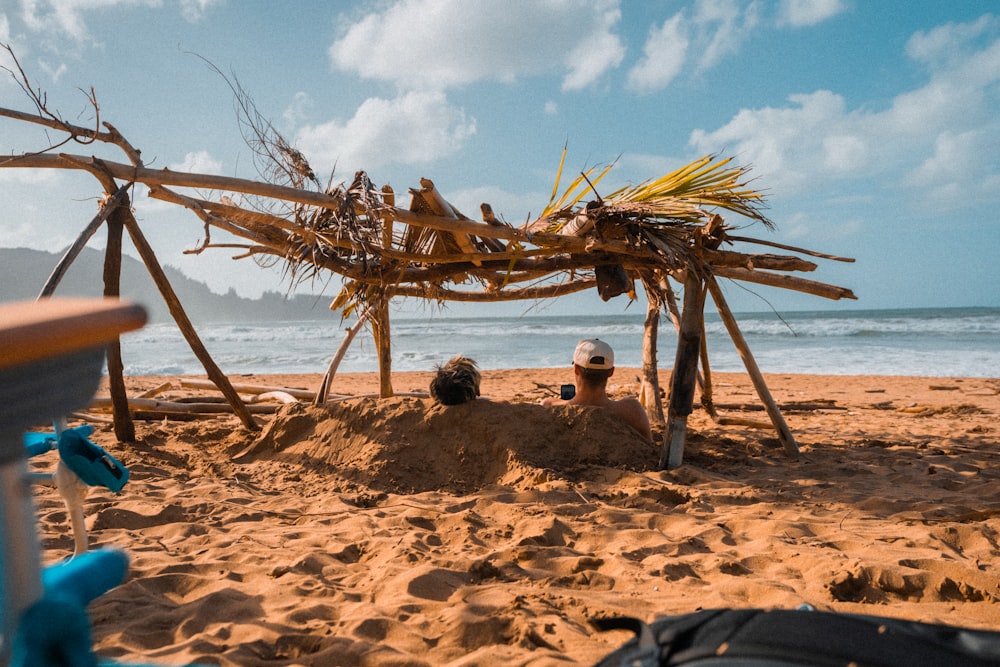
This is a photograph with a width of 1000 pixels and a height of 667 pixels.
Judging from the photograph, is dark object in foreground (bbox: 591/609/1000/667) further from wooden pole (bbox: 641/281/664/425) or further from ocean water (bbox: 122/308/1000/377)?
ocean water (bbox: 122/308/1000/377)

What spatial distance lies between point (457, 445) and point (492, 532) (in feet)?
4.64

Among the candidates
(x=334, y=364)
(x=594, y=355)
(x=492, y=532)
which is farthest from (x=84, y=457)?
(x=334, y=364)

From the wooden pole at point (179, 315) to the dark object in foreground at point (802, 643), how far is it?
4.62 m

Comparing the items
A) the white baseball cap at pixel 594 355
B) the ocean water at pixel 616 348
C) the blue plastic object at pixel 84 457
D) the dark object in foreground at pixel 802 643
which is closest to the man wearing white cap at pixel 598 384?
the white baseball cap at pixel 594 355

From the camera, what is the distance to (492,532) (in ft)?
11.1

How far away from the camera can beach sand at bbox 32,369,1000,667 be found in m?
2.32

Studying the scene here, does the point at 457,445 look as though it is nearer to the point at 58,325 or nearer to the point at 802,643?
the point at 802,643

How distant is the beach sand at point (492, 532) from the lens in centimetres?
232

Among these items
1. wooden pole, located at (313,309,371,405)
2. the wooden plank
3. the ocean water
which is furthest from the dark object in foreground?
the ocean water

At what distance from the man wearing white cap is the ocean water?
24.0 feet

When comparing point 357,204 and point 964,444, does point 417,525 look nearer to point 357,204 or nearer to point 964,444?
point 357,204

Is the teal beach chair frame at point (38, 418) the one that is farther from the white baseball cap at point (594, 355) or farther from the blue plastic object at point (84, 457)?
the white baseball cap at point (594, 355)

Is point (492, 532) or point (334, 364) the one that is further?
point (334, 364)

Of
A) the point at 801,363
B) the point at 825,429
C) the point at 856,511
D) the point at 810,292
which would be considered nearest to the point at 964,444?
the point at 825,429
